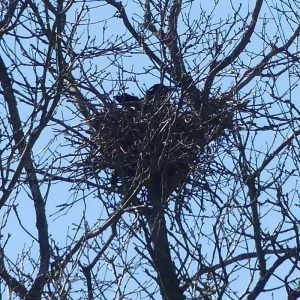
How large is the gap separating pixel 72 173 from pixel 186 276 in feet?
6.74

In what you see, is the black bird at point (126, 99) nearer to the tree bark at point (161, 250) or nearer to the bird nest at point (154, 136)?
the bird nest at point (154, 136)

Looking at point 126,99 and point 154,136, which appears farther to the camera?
point 126,99

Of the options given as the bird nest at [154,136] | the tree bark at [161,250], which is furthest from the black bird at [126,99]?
the tree bark at [161,250]

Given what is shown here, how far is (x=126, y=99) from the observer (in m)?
9.54

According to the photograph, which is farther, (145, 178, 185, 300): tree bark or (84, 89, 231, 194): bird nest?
(84, 89, 231, 194): bird nest

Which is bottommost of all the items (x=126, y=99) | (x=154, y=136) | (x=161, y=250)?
(x=161, y=250)

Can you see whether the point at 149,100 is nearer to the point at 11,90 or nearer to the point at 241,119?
the point at 241,119

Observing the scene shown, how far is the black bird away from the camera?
9.26 meters

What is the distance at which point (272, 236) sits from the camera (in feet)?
24.4

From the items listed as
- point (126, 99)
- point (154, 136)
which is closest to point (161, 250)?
point (154, 136)

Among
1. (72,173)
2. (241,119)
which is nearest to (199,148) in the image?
(241,119)

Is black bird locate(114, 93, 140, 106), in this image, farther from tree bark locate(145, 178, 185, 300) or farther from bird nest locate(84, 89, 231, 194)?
tree bark locate(145, 178, 185, 300)

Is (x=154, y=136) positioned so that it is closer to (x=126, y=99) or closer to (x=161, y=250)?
(x=161, y=250)

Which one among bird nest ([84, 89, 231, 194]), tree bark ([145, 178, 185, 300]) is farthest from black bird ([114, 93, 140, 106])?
tree bark ([145, 178, 185, 300])
